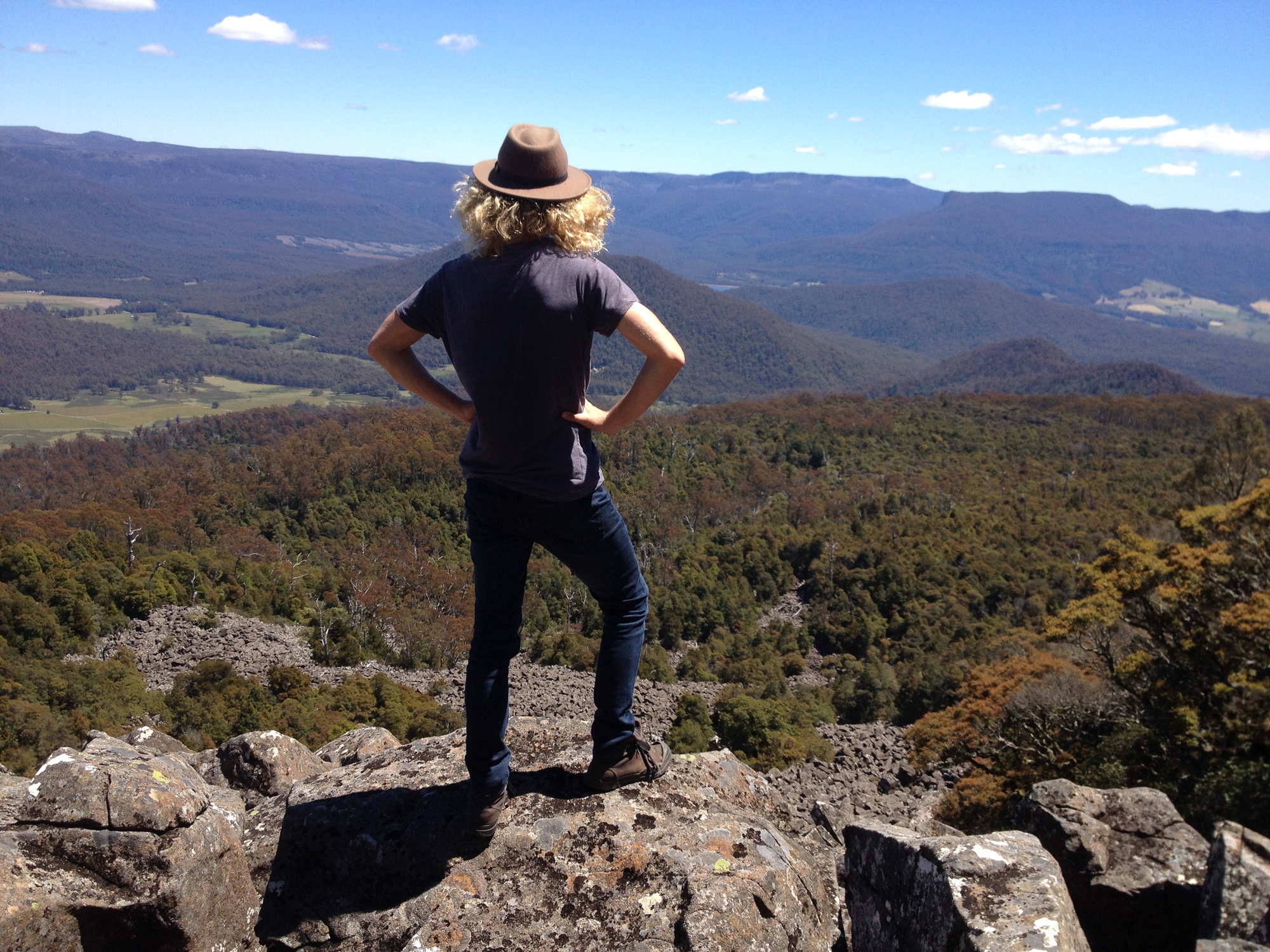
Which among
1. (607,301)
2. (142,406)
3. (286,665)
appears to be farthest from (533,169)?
(142,406)

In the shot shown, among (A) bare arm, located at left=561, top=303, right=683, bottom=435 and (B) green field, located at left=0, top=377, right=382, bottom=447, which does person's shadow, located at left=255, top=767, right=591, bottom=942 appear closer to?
(A) bare arm, located at left=561, top=303, right=683, bottom=435

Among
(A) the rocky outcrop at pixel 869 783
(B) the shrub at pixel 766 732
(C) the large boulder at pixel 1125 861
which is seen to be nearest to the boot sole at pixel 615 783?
(C) the large boulder at pixel 1125 861

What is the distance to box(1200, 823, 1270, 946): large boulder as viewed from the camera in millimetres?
3434

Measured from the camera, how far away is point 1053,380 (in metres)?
169

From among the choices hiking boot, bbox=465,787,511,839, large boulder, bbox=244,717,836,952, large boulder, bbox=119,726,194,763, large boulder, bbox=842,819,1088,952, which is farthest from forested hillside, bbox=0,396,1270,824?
large boulder, bbox=119,726,194,763

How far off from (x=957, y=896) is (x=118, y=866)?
3.50 meters

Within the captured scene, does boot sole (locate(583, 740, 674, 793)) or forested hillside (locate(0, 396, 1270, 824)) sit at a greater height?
boot sole (locate(583, 740, 674, 793))

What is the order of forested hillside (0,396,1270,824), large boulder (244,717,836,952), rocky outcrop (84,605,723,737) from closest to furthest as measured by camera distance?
large boulder (244,717,836,952), forested hillside (0,396,1270,824), rocky outcrop (84,605,723,737)

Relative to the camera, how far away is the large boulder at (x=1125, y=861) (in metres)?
4.35

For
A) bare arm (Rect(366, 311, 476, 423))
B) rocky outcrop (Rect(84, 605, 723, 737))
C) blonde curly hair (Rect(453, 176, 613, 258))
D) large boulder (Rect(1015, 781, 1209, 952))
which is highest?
blonde curly hair (Rect(453, 176, 613, 258))

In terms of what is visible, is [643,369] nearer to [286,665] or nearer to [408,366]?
[408,366]

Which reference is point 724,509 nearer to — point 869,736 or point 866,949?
point 869,736

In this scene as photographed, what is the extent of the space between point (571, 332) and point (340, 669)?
37175 mm

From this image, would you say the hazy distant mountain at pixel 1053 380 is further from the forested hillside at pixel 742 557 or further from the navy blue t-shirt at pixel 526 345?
the navy blue t-shirt at pixel 526 345
